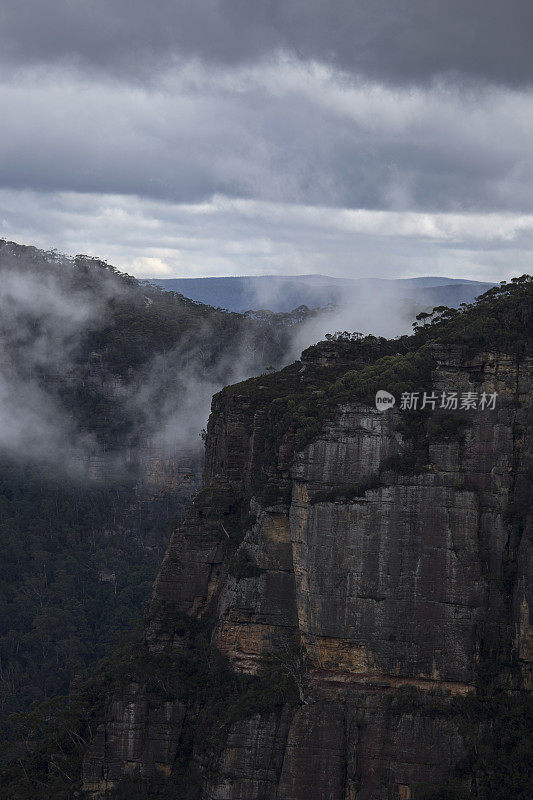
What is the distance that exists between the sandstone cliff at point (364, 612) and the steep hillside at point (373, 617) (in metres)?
0.07

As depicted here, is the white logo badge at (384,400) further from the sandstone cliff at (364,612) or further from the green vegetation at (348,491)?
the green vegetation at (348,491)

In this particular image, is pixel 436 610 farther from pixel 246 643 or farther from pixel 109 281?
pixel 109 281

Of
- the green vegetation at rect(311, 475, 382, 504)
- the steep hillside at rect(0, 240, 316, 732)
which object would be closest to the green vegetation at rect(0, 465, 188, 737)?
A: the steep hillside at rect(0, 240, 316, 732)

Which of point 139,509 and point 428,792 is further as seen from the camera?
point 139,509

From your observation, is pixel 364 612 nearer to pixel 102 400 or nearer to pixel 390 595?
pixel 390 595

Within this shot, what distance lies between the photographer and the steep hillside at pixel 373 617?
142 feet

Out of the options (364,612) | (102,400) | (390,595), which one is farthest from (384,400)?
(102,400)

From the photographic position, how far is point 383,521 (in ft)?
147

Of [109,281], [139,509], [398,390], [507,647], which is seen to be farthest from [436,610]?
[109,281]

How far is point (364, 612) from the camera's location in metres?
45.2

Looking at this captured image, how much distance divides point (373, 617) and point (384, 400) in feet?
30.6

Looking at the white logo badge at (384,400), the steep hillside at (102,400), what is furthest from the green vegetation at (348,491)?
the steep hillside at (102,400)

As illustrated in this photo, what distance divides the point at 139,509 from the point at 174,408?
16.0 m

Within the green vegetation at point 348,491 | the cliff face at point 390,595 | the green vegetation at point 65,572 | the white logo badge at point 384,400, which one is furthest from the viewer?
the green vegetation at point 65,572
